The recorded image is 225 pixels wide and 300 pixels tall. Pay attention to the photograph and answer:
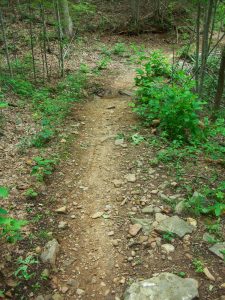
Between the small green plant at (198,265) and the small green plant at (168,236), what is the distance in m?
0.44

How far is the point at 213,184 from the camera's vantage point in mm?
5562

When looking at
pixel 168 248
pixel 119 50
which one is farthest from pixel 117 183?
pixel 119 50

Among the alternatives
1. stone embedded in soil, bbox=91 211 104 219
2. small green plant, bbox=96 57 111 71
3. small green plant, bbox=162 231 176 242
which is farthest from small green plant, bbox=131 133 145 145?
small green plant, bbox=96 57 111 71

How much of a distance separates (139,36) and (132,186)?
1484 centimetres

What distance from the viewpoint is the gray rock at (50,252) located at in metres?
3.99

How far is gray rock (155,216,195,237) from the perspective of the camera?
14.5 ft

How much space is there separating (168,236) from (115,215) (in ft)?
2.95

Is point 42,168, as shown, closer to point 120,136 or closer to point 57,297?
point 120,136

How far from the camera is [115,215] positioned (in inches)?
190

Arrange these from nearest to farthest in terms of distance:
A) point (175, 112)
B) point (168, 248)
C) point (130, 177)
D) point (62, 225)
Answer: point (168, 248) → point (62, 225) → point (130, 177) → point (175, 112)

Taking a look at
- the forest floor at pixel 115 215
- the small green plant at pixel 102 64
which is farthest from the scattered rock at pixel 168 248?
the small green plant at pixel 102 64

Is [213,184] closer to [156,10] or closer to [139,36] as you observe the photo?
[139,36]

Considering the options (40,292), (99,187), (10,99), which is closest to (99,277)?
(40,292)

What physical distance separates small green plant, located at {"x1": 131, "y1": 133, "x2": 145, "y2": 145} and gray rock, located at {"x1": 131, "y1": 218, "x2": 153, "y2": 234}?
2429 millimetres
